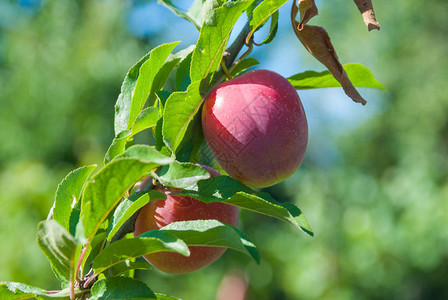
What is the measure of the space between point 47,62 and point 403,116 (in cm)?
425

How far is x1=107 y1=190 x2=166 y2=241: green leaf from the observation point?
378 mm

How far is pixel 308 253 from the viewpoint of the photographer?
334 centimetres

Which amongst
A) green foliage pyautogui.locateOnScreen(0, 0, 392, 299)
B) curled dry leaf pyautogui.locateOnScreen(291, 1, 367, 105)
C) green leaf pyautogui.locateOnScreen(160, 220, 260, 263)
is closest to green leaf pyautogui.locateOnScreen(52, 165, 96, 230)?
green foliage pyautogui.locateOnScreen(0, 0, 392, 299)

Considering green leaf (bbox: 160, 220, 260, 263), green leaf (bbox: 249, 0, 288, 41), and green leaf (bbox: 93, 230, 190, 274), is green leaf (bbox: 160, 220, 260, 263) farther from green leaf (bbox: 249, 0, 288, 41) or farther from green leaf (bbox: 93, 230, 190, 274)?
green leaf (bbox: 249, 0, 288, 41)

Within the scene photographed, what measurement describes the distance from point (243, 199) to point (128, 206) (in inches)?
3.7

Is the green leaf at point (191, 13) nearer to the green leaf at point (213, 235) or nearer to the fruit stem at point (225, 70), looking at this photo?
the fruit stem at point (225, 70)

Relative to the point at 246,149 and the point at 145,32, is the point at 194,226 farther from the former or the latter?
the point at 145,32

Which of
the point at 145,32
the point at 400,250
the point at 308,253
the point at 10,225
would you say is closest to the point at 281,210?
the point at 10,225

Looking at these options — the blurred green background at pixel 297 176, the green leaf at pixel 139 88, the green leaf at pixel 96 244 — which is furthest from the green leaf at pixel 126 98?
the blurred green background at pixel 297 176

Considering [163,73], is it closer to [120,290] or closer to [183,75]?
[183,75]

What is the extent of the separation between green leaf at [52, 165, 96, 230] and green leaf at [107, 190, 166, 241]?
5 cm

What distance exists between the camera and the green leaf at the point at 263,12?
0.39 m

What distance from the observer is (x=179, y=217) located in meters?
0.45

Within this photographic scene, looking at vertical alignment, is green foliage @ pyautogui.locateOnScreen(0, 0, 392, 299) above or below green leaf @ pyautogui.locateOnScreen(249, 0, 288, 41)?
below
